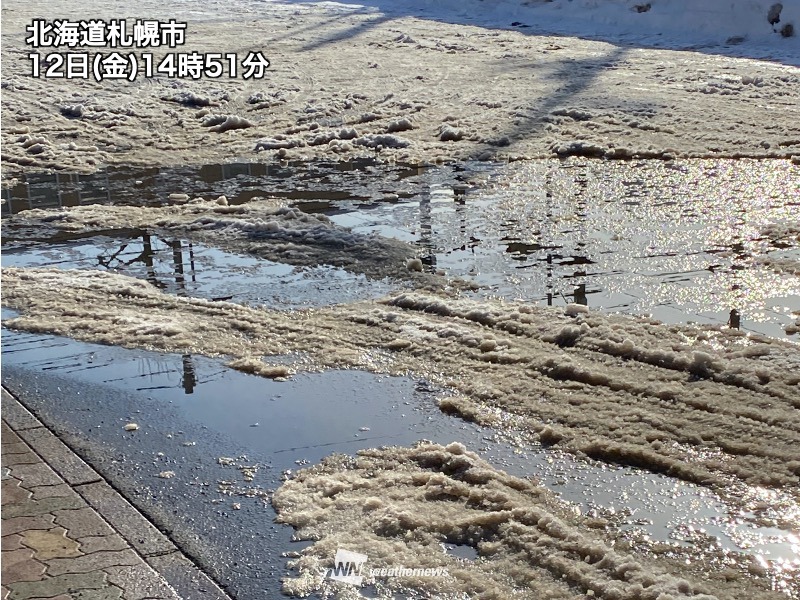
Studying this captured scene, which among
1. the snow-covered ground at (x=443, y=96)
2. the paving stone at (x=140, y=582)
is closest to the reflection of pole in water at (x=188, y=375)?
the paving stone at (x=140, y=582)

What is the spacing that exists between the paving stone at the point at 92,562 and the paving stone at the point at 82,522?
0.61ft

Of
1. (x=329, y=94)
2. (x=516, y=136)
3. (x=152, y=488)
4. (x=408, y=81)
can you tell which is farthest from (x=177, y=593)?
(x=408, y=81)

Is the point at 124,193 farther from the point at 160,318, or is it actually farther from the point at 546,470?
the point at 546,470

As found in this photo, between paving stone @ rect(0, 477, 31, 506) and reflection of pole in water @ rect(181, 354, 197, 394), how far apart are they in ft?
4.45

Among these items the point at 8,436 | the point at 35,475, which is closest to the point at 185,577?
the point at 35,475

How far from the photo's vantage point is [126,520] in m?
4.32

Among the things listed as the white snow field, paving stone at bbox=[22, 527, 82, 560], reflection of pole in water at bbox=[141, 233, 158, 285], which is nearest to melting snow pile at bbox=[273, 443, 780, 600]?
the white snow field

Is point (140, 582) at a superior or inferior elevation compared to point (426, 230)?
inferior

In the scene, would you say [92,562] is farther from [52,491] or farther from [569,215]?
[569,215]

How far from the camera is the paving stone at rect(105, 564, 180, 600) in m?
3.75

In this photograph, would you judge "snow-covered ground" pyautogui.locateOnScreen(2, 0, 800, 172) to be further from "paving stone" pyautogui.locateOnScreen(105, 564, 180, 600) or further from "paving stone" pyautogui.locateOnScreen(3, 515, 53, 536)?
"paving stone" pyautogui.locateOnScreen(105, 564, 180, 600)

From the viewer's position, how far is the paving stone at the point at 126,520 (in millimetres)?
4125

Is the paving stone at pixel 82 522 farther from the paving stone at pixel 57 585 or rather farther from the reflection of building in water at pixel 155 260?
the reflection of building in water at pixel 155 260

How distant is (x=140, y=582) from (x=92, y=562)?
0.86 feet
